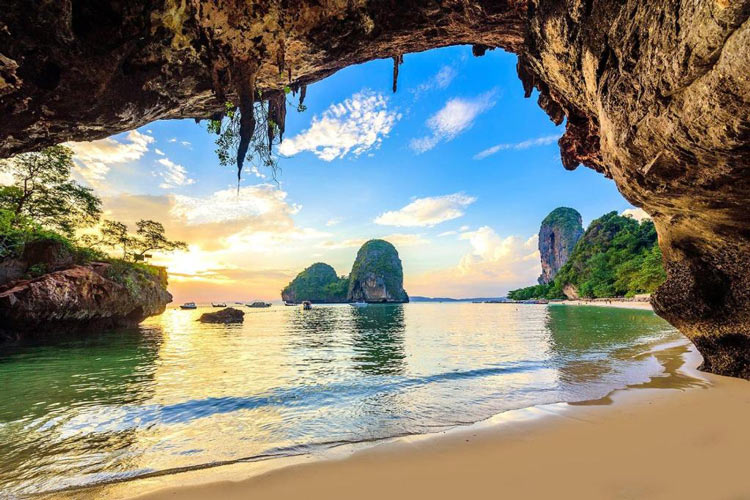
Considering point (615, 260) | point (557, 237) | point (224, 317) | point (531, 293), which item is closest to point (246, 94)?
point (224, 317)

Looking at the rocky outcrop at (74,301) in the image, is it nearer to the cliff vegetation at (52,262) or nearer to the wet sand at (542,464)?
the cliff vegetation at (52,262)

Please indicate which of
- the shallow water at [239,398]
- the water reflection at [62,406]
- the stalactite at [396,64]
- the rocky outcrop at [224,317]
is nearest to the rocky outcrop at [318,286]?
the rocky outcrop at [224,317]

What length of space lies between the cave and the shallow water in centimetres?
422

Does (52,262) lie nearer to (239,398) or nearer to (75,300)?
(75,300)

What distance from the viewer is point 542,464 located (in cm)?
391

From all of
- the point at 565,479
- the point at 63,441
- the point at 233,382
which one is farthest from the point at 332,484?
the point at 233,382

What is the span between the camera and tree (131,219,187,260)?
114ft

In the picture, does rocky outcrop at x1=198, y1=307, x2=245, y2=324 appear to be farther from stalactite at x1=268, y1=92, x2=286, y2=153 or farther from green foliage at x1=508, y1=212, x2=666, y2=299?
green foliage at x1=508, y1=212, x2=666, y2=299

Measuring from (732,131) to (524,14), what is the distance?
5.65 metres

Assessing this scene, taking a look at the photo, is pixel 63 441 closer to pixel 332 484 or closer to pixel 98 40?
pixel 332 484

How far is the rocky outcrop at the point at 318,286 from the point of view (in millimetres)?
159500

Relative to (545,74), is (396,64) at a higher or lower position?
higher

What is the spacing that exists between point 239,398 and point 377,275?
130369mm

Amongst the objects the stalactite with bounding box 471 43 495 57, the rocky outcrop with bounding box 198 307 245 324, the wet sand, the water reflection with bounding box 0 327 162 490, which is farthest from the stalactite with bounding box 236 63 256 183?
the rocky outcrop with bounding box 198 307 245 324
